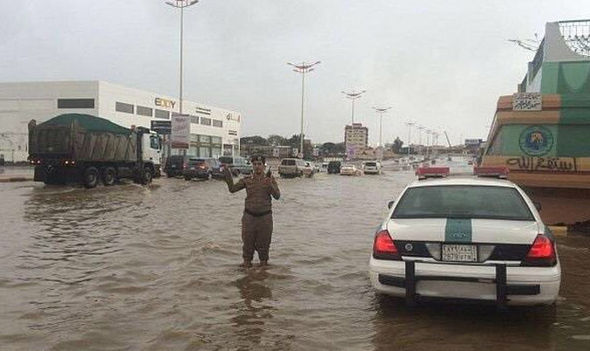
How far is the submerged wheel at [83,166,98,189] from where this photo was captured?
24.5 m

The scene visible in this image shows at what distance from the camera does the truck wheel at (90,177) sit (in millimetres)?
24453

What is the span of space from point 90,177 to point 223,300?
2020 centimetres

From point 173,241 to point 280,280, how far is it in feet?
12.7

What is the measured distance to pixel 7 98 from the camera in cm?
7531

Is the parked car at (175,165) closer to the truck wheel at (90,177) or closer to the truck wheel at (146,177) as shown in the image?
the truck wheel at (146,177)

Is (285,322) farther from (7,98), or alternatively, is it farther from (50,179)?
(7,98)

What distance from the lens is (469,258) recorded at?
499 centimetres

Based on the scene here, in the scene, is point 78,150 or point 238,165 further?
point 238,165

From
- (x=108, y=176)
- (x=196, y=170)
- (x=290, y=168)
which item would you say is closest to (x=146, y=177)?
(x=108, y=176)

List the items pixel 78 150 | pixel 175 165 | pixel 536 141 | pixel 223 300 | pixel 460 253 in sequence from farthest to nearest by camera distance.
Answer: pixel 175 165
pixel 78 150
pixel 536 141
pixel 223 300
pixel 460 253

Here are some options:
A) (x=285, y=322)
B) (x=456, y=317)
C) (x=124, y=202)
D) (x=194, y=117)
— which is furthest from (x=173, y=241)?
(x=194, y=117)

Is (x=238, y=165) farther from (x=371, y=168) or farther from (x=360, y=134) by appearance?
(x=360, y=134)

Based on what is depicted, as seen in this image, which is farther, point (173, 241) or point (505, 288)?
point (173, 241)

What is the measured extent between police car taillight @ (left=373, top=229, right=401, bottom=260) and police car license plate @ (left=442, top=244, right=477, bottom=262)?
0.44 meters
